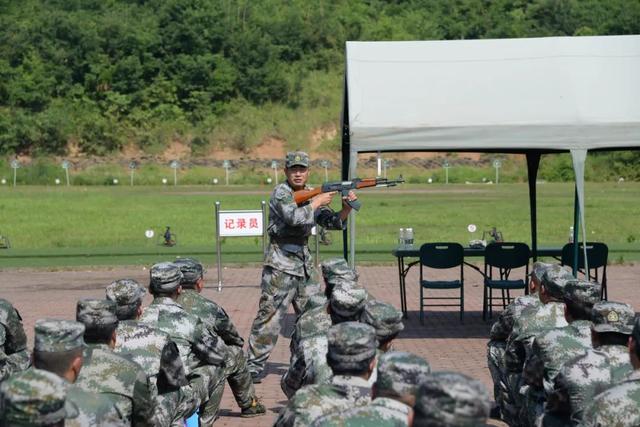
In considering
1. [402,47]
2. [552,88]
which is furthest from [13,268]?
[552,88]

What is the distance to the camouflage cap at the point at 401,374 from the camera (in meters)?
4.55

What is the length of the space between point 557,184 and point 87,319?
57.9 metres

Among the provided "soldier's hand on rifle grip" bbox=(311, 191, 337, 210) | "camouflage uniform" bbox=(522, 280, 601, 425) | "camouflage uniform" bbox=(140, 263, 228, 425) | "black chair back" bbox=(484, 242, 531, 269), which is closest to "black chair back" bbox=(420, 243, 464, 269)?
"black chair back" bbox=(484, 242, 531, 269)

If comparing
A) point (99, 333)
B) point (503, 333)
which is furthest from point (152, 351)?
point (503, 333)

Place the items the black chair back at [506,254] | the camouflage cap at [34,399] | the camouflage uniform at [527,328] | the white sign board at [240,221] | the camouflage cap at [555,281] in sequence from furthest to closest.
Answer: the white sign board at [240,221], the black chair back at [506,254], the camouflage cap at [555,281], the camouflage uniform at [527,328], the camouflage cap at [34,399]

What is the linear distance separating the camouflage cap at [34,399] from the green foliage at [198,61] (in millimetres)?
73450

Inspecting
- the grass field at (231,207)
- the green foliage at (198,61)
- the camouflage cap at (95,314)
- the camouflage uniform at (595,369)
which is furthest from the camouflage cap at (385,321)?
the green foliage at (198,61)

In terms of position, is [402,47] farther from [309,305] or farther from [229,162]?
[229,162]

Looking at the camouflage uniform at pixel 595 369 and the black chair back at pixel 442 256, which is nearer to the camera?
the camouflage uniform at pixel 595 369

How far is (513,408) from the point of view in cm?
865

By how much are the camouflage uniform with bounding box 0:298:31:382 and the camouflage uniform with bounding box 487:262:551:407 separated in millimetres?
3367

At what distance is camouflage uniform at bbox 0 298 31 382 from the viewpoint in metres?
8.10

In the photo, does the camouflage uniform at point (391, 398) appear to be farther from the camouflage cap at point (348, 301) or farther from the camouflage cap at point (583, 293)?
the camouflage cap at point (583, 293)

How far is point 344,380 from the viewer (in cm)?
511
